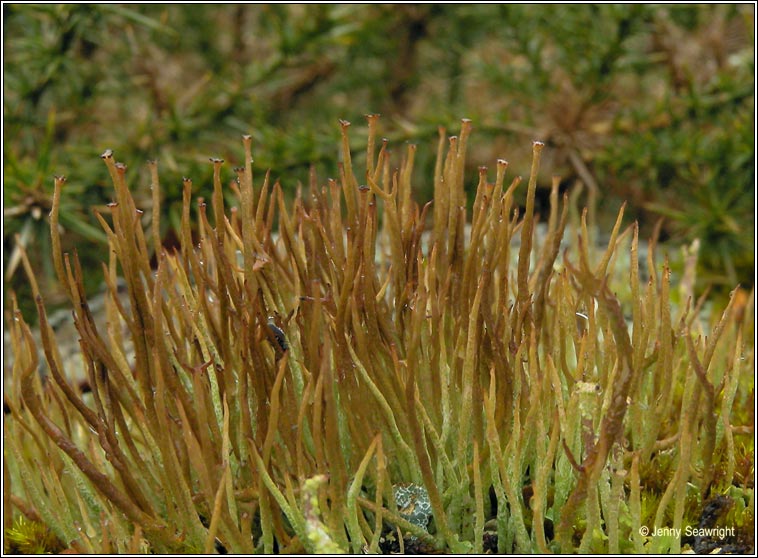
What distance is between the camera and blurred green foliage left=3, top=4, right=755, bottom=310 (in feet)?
7.80

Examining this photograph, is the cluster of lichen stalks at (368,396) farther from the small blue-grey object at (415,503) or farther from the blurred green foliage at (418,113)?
the blurred green foliage at (418,113)

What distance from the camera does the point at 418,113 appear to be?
2.86 metres

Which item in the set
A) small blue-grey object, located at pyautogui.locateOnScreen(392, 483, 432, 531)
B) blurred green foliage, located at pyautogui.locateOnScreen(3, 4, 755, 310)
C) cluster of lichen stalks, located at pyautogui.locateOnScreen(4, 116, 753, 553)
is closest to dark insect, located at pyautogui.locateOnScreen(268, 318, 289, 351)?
cluster of lichen stalks, located at pyautogui.locateOnScreen(4, 116, 753, 553)

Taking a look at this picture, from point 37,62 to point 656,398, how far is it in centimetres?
198

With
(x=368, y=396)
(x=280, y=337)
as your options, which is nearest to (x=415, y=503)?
(x=368, y=396)

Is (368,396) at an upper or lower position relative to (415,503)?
upper

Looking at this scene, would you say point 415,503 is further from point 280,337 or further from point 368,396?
point 280,337

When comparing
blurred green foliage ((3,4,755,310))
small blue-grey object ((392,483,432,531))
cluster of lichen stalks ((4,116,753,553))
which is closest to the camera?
cluster of lichen stalks ((4,116,753,553))

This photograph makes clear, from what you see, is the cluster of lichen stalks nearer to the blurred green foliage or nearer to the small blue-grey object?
the small blue-grey object

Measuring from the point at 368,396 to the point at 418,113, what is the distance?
177 cm

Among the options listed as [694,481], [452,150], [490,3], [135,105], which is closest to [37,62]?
[135,105]

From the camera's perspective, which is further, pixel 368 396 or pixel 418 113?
pixel 418 113

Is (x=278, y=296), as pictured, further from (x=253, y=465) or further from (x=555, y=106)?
(x=555, y=106)

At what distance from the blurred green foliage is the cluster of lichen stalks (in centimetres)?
85
